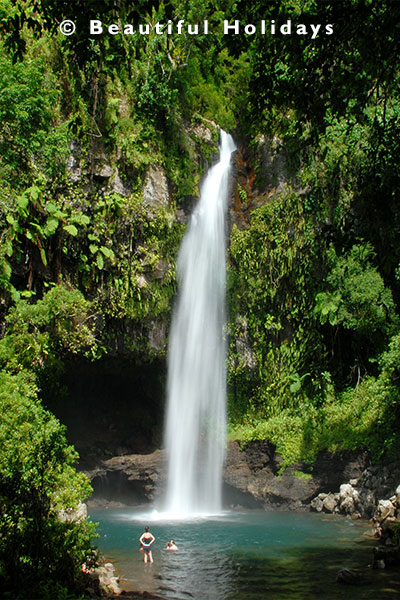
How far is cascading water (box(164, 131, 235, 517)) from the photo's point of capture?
1980 centimetres

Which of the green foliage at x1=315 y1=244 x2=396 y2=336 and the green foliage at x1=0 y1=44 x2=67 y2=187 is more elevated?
the green foliage at x1=0 y1=44 x2=67 y2=187

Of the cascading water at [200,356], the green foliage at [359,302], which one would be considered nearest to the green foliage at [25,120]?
the cascading water at [200,356]

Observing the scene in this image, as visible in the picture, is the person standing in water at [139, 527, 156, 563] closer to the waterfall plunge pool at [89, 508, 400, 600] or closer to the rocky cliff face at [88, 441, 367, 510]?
the waterfall plunge pool at [89, 508, 400, 600]

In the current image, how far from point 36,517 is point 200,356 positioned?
15.0m

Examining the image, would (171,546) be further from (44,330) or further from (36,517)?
(44,330)

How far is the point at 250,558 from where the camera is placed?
10633 millimetres

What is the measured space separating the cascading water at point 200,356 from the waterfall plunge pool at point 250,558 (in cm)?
394

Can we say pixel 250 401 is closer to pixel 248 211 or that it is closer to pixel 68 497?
pixel 248 211

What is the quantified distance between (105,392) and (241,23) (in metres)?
18.7

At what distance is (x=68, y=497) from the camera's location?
7.65 meters

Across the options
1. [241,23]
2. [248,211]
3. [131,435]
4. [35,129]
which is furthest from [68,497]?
[248,211]

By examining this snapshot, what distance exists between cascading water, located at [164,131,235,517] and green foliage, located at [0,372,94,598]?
1251 centimetres

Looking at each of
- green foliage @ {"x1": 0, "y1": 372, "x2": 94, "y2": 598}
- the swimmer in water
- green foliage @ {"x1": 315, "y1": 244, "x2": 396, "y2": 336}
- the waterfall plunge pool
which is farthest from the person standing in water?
green foliage @ {"x1": 315, "y1": 244, "x2": 396, "y2": 336}

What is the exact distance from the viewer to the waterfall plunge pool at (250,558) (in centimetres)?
841
